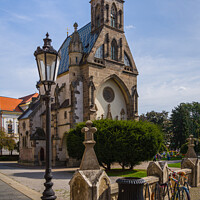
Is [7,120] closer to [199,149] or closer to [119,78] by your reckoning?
[119,78]

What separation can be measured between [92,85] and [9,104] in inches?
1955

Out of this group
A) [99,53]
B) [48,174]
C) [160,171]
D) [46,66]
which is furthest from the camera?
[99,53]

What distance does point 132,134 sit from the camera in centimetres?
2170

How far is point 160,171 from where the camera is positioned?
847 cm

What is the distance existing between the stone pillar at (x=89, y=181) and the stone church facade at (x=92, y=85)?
24426mm

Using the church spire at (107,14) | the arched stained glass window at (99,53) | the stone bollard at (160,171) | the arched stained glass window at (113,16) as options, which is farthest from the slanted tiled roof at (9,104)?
the stone bollard at (160,171)

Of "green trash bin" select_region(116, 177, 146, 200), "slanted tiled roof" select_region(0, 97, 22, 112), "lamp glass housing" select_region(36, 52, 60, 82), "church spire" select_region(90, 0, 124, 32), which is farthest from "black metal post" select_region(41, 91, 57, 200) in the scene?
"slanted tiled roof" select_region(0, 97, 22, 112)

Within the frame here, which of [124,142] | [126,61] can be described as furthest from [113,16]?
[124,142]

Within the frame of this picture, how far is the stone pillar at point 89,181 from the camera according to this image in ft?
17.6

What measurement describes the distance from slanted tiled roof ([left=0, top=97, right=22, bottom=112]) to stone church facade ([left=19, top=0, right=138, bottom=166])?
3475cm

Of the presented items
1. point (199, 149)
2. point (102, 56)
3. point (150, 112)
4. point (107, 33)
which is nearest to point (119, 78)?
point (102, 56)

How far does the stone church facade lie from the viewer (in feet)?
103

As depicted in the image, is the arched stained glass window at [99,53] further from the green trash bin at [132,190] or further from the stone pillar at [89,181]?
the green trash bin at [132,190]

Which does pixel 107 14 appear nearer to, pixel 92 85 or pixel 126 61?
pixel 126 61
